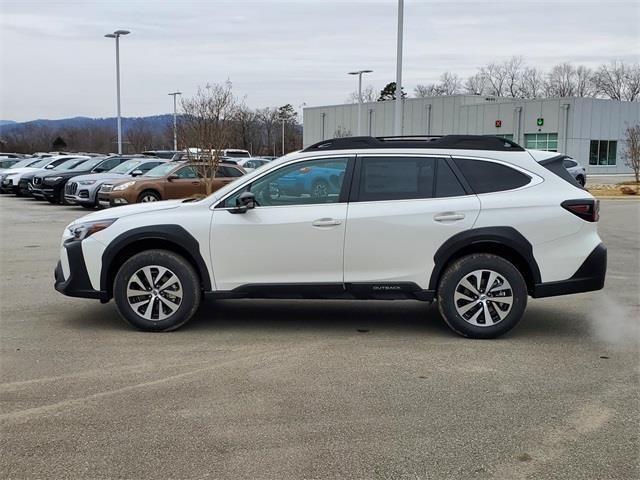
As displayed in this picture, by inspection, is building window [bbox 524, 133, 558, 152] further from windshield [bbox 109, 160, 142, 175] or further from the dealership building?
windshield [bbox 109, 160, 142, 175]

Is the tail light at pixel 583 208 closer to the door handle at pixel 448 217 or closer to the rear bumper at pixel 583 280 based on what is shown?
the rear bumper at pixel 583 280

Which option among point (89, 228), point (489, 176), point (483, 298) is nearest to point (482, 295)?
point (483, 298)

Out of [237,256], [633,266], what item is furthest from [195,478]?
[633,266]

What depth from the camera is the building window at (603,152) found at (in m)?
54.2

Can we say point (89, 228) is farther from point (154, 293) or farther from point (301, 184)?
point (301, 184)

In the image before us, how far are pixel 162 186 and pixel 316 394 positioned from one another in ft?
46.2

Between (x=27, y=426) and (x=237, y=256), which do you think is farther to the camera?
(x=237, y=256)

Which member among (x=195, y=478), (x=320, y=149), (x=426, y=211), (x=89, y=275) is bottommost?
(x=195, y=478)

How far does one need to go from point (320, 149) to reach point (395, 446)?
3.41m

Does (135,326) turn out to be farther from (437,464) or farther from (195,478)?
(437,464)

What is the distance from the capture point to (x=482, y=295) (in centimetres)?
627

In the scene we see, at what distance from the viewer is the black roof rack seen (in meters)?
6.57

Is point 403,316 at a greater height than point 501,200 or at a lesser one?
lesser

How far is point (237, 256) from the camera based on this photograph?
6328 millimetres
